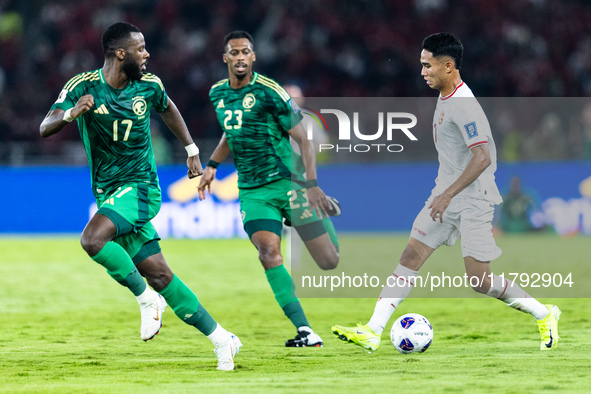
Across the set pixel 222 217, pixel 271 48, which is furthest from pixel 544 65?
pixel 222 217

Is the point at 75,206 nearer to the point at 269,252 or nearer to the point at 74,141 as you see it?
the point at 74,141

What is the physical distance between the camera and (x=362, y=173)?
15711 millimetres

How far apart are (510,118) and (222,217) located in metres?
5.52

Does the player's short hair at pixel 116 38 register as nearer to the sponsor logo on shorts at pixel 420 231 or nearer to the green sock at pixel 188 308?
the green sock at pixel 188 308

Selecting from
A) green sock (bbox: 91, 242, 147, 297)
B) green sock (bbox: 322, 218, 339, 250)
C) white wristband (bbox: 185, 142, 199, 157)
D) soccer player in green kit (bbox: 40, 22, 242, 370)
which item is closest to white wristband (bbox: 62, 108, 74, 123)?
soccer player in green kit (bbox: 40, 22, 242, 370)

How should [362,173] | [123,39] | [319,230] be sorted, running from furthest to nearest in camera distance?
[362,173]
[319,230]
[123,39]

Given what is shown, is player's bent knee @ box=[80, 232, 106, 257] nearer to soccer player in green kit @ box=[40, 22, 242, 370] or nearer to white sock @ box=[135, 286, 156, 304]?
soccer player in green kit @ box=[40, 22, 242, 370]

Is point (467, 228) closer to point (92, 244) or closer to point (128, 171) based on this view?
point (128, 171)

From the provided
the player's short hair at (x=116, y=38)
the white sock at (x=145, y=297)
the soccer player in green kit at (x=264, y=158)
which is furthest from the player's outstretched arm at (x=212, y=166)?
the player's short hair at (x=116, y=38)

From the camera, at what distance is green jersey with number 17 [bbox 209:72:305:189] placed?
694 cm

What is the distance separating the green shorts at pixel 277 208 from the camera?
6.84m

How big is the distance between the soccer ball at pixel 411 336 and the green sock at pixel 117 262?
1812 millimetres

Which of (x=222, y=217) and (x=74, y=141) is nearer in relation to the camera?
(x=222, y=217)

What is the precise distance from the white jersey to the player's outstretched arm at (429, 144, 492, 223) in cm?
7
